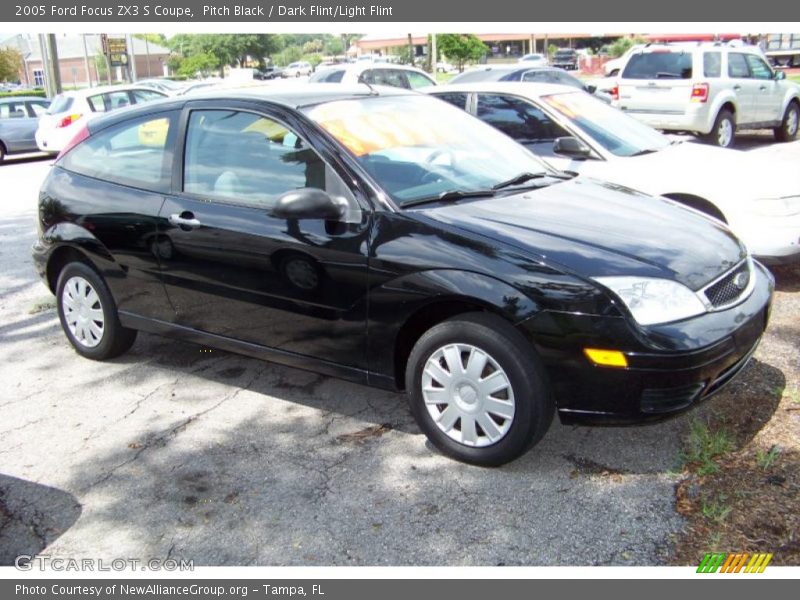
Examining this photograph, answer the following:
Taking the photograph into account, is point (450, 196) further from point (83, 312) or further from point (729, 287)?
point (83, 312)

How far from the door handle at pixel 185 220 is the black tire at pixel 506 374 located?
151 centimetres

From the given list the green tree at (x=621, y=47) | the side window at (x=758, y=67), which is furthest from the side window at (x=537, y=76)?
the green tree at (x=621, y=47)

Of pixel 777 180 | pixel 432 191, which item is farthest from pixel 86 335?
pixel 777 180

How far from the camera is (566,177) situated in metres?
4.86

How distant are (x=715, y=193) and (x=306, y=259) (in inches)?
142

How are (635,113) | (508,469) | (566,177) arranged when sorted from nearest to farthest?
1. (508,469)
2. (566,177)
3. (635,113)

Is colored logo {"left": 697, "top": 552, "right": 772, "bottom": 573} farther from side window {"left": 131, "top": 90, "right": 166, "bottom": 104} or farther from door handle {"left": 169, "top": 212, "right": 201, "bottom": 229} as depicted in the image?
side window {"left": 131, "top": 90, "right": 166, "bottom": 104}

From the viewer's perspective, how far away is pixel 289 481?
3.73 metres

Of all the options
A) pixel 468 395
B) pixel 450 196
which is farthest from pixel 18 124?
pixel 468 395

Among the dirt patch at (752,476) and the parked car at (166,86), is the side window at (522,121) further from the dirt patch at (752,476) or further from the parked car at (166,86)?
the parked car at (166,86)

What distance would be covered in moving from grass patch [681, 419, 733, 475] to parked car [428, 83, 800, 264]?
2536 millimetres

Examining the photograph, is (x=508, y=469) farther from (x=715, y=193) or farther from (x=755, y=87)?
(x=755, y=87)

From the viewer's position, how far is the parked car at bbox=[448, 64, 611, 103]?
15250 millimetres

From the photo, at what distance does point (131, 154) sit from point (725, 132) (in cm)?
1096
